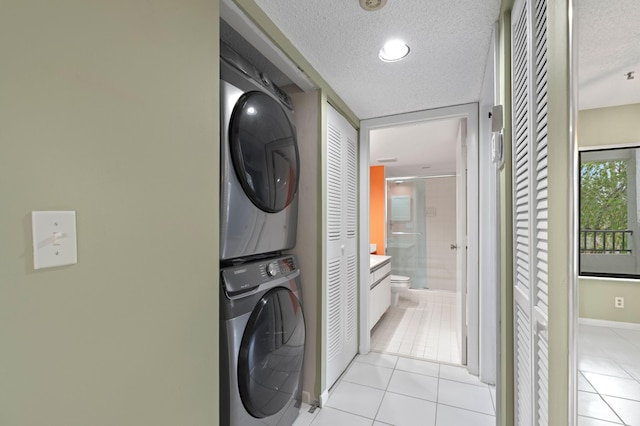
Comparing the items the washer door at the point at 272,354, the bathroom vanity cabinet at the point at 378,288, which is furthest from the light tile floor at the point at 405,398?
the bathroom vanity cabinet at the point at 378,288

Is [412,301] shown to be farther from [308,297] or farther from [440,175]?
[308,297]

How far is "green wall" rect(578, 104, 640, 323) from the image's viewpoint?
50 cm

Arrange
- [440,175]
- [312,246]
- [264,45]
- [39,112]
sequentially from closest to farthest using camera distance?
[39,112] → [264,45] → [312,246] → [440,175]

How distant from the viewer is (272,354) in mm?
1333

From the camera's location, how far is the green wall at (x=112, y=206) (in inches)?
21.3

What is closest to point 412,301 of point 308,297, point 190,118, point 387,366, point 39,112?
point 387,366

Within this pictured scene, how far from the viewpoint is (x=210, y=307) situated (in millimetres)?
996

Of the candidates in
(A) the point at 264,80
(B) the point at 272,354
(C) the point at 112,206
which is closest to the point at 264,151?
(A) the point at 264,80

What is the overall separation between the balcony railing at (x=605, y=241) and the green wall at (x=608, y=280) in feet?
0.21

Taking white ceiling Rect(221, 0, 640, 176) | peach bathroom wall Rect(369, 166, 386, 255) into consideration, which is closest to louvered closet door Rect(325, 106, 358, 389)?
white ceiling Rect(221, 0, 640, 176)

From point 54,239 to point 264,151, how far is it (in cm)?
86

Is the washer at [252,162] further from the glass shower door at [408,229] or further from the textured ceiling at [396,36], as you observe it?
the glass shower door at [408,229]

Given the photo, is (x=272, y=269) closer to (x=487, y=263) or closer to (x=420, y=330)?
(x=487, y=263)

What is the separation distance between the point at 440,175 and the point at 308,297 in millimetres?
4192
